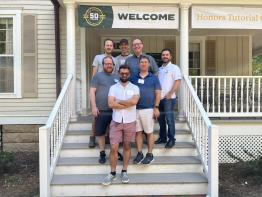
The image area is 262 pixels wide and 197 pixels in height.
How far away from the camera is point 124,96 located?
6.68 meters

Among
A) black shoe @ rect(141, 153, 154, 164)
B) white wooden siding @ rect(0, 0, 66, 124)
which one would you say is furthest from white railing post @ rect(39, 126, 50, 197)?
white wooden siding @ rect(0, 0, 66, 124)

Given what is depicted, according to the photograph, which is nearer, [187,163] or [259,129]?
[187,163]

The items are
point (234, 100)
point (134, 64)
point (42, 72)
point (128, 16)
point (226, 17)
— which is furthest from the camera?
point (42, 72)

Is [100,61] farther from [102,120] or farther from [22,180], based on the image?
[22,180]

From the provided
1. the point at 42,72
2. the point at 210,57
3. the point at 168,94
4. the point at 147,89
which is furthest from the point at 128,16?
the point at 210,57

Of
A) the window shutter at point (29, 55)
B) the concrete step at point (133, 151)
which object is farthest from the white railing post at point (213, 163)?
the window shutter at point (29, 55)

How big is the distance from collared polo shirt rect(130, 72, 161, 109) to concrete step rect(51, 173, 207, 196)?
3.81 feet

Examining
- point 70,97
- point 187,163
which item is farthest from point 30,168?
point 187,163

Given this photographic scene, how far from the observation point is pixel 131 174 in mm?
7117

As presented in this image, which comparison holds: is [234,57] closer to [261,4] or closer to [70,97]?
[261,4]

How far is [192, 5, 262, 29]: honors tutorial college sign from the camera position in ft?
30.5

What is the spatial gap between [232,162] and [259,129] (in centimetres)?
96

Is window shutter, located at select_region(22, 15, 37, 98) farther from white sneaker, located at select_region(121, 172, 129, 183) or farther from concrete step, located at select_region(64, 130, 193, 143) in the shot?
white sneaker, located at select_region(121, 172, 129, 183)

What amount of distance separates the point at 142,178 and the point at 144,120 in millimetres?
908
